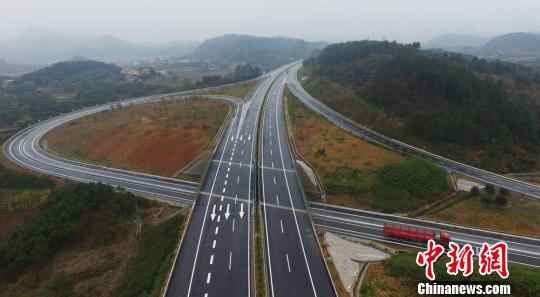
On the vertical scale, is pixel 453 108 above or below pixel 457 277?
above

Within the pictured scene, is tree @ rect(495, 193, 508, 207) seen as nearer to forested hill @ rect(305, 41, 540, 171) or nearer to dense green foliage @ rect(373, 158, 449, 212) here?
dense green foliage @ rect(373, 158, 449, 212)

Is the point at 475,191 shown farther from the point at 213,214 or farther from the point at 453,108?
the point at 213,214

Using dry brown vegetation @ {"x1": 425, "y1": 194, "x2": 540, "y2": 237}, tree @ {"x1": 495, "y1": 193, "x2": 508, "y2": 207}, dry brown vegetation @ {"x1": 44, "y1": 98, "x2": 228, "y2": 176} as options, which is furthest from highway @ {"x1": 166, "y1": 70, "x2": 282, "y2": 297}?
tree @ {"x1": 495, "y1": 193, "x2": 508, "y2": 207}

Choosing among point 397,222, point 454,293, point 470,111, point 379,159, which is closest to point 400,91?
point 470,111

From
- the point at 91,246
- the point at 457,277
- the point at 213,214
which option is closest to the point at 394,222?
the point at 457,277

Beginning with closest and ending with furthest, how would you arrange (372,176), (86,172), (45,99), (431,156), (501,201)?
(501,201) < (372,176) < (86,172) < (431,156) < (45,99)

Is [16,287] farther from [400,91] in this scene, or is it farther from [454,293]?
[400,91]

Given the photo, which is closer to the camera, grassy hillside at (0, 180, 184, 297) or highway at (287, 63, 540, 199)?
grassy hillside at (0, 180, 184, 297)

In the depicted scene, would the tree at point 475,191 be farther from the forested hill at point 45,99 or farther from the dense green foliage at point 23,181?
the forested hill at point 45,99
